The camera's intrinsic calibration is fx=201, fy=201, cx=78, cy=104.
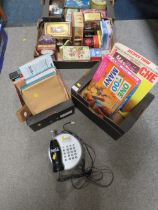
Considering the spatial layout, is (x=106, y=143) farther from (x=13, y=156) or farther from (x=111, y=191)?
(x=13, y=156)

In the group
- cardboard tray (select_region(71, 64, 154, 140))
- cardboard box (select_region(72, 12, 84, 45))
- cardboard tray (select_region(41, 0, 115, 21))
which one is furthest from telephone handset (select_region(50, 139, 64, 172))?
cardboard tray (select_region(41, 0, 115, 21))

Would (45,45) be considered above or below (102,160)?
above

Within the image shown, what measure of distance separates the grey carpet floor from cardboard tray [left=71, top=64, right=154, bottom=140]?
0.28ft

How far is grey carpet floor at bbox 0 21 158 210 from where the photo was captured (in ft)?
3.81

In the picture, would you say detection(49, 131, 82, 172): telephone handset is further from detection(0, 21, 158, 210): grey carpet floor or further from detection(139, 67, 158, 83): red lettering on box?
detection(139, 67, 158, 83): red lettering on box

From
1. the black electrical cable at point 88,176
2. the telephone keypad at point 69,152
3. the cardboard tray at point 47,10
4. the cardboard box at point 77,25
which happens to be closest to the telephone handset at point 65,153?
the telephone keypad at point 69,152

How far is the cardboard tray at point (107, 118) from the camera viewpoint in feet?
3.62

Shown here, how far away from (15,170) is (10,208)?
21 centimetres

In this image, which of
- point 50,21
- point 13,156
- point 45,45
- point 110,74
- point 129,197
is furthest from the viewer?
point 50,21

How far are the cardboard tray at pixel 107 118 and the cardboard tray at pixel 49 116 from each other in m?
0.07

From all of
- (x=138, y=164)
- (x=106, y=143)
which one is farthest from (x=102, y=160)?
(x=138, y=164)

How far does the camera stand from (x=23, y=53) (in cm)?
165

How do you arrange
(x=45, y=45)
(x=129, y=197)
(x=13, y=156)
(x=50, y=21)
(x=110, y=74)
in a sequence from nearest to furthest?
(x=110, y=74) < (x=129, y=197) < (x=13, y=156) < (x=45, y=45) < (x=50, y=21)

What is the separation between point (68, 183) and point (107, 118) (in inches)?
17.9
